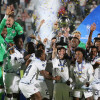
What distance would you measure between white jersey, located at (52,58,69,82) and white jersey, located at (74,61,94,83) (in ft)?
0.52

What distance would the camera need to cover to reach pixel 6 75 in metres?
4.96

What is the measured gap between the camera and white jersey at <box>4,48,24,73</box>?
496cm

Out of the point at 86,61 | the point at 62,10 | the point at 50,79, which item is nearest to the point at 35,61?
the point at 50,79

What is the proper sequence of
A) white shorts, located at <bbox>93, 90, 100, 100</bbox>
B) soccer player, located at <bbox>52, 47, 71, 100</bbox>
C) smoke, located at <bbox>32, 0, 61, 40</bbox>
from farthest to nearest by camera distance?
smoke, located at <bbox>32, 0, 61, 40</bbox> → white shorts, located at <bbox>93, 90, 100, 100</bbox> → soccer player, located at <bbox>52, 47, 71, 100</bbox>

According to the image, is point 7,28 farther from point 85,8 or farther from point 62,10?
point 85,8

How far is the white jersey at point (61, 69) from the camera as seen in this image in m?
4.74

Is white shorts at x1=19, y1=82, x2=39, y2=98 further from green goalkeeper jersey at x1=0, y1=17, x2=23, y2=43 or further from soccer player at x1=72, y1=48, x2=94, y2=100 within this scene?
green goalkeeper jersey at x1=0, y1=17, x2=23, y2=43

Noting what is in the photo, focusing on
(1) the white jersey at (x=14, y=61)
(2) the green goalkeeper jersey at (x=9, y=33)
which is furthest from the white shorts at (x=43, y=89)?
(2) the green goalkeeper jersey at (x=9, y=33)

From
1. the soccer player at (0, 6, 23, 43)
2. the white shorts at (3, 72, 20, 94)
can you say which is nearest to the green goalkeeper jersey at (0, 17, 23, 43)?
the soccer player at (0, 6, 23, 43)

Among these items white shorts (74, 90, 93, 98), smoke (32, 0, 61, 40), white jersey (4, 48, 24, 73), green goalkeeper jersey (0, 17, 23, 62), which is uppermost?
smoke (32, 0, 61, 40)

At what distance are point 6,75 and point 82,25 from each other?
1.66 m

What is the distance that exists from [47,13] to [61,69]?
1101 mm

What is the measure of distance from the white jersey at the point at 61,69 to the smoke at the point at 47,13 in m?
0.66

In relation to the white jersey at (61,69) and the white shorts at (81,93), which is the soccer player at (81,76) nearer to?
the white shorts at (81,93)
